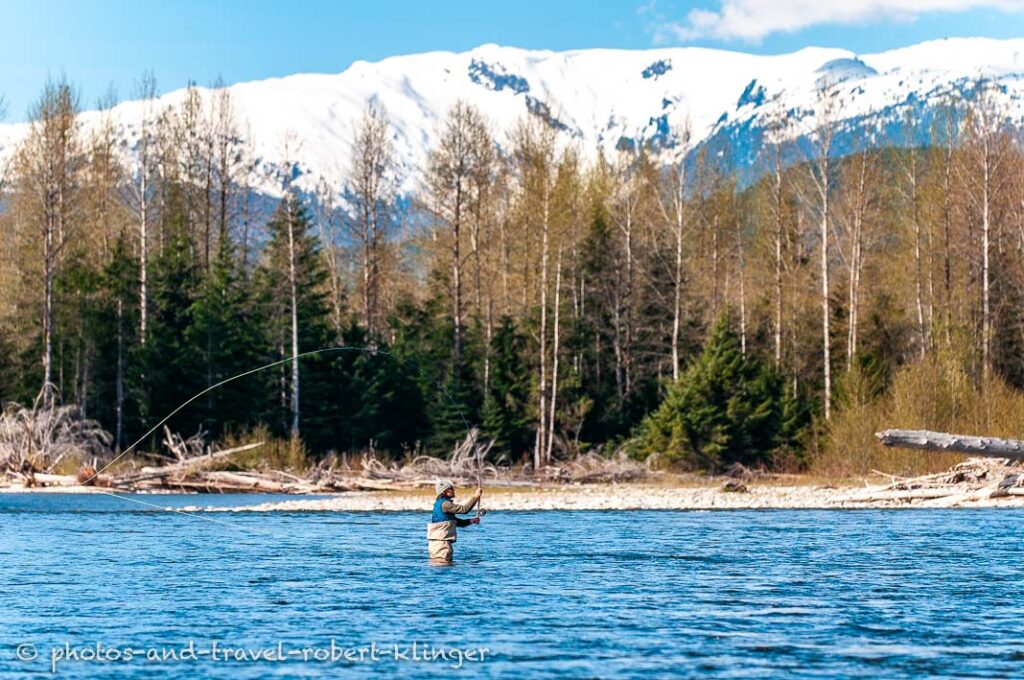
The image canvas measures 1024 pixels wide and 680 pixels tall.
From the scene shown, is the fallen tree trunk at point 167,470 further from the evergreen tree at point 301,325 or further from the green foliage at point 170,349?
the evergreen tree at point 301,325

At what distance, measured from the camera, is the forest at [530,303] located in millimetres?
45656

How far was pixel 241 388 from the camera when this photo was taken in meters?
46.8

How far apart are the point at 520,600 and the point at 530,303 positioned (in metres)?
39.9

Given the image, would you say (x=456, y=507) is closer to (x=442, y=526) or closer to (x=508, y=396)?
(x=442, y=526)

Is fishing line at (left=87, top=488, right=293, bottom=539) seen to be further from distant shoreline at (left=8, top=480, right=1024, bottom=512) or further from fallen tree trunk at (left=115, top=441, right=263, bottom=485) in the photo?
fallen tree trunk at (left=115, top=441, right=263, bottom=485)

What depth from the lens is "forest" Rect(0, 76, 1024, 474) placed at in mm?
45656

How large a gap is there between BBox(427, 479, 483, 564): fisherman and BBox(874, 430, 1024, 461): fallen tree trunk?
9185mm

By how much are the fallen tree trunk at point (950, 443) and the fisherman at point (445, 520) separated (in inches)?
362

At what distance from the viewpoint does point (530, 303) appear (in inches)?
2207

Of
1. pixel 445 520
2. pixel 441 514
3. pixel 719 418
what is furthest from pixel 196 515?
pixel 719 418

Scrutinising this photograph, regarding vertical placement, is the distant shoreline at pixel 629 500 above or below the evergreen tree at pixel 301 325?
below

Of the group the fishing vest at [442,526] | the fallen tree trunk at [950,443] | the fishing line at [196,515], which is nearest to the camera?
the fishing vest at [442,526]

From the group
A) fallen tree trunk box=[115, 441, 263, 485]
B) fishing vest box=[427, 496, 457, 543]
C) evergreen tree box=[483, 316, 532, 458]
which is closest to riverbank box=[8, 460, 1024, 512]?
fallen tree trunk box=[115, 441, 263, 485]

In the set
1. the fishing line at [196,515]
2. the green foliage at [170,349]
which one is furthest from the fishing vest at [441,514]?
the green foliage at [170,349]
